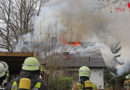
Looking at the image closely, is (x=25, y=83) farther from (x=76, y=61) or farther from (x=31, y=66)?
(x=76, y=61)

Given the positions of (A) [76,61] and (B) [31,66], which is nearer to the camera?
(B) [31,66]

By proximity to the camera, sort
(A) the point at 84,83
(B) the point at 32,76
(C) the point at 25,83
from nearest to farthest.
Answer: (C) the point at 25,83, (B) the point at 32,76, (A) the point at 84,83

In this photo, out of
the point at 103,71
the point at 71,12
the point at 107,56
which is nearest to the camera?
the point at 71,12

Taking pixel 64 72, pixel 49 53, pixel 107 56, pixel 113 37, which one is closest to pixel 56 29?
pixel 49 53

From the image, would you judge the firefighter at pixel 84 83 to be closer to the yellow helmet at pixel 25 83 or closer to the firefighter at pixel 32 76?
the firefighter at pixel 32 76

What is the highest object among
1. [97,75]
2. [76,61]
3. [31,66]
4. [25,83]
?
[31,66]

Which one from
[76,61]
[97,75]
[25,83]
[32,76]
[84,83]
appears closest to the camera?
[25,83]

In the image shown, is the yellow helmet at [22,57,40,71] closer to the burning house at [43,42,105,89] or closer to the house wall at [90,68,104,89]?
the burning house at [43,42,105,89]

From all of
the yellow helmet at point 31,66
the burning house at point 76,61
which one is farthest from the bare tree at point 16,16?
the yellow helmet at point 31,66

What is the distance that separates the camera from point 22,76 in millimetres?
3279

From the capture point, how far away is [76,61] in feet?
43.5

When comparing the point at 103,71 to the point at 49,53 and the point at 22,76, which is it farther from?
the point at 22,76

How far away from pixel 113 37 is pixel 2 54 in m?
8.81

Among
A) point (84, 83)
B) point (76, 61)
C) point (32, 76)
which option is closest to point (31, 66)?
point (32, 76)
